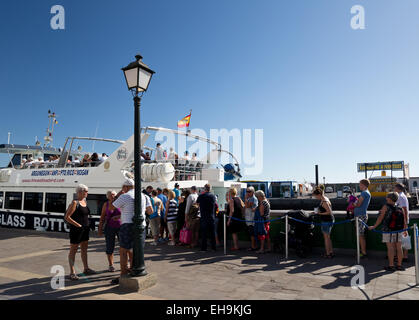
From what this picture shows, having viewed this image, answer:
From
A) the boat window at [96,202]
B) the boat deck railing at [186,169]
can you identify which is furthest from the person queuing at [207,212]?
the boat window at [96,202]

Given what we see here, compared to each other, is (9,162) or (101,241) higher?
(9,162)

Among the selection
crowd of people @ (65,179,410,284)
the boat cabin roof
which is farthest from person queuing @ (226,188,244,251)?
the boat cabin roof

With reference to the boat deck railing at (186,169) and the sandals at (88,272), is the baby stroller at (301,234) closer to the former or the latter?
the sandals at (88,272)

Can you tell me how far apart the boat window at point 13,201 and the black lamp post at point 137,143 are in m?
10.8

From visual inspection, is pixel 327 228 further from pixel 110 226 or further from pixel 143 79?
pixel 143 79

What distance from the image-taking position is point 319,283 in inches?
202

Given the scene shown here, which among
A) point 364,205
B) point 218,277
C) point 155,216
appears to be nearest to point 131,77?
point 218,277

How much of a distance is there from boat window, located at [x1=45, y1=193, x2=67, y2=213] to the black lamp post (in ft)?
26.3

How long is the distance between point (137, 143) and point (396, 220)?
17.2 ft

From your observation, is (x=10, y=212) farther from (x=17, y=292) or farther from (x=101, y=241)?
(x=17, y=292)

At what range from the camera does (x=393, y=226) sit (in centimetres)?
590

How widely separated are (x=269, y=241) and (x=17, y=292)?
5.54 meters
